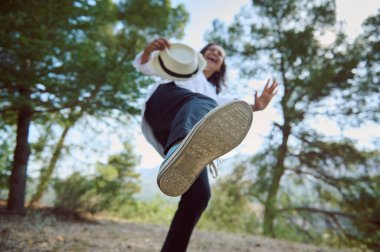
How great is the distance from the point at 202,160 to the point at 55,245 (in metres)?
1.74

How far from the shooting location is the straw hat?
1.87 m

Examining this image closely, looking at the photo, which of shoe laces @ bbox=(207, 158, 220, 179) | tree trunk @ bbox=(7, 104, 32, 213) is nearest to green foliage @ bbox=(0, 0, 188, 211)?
tree trunk @ bbox=(7, 104, 32, 213)

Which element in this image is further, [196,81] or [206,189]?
[196,81]

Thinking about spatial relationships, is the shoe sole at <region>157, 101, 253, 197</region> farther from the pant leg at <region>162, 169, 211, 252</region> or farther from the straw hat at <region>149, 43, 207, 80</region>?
the straw hat at <region>149, 43, 207, 80</region>

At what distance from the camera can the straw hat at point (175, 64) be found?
1873 mm

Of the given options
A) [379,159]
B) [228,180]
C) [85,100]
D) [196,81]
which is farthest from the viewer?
[228,180]

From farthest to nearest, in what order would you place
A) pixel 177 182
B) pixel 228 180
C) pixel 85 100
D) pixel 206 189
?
pixel 228 180 < pixel 85 100 < pixel 206 189 < pixel 177 182

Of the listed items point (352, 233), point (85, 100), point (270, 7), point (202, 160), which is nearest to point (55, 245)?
point (202, 160)

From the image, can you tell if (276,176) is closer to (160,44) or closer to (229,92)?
(229,92)

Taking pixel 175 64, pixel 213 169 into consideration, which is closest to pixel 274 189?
pixel 175 64

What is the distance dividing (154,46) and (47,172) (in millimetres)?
4489

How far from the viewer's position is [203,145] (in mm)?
1150

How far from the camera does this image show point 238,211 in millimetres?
8406

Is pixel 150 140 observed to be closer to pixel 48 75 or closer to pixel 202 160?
pixel 202 160
